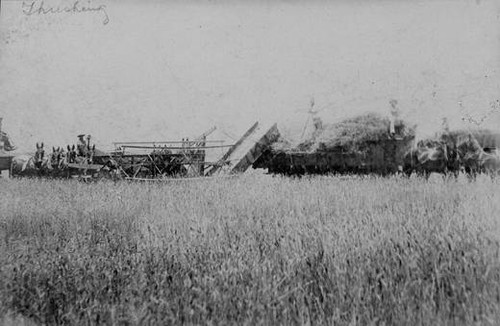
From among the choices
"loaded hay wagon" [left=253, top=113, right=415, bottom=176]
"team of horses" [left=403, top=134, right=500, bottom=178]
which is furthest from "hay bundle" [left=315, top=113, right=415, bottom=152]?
"team of horses" [left=403, top=134, right=500, bottom=178]

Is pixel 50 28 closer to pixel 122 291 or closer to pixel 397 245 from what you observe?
pixel 122 291

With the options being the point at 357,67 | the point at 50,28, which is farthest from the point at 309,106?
the point at 50,28

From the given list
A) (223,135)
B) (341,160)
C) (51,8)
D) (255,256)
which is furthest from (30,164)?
(341,160)

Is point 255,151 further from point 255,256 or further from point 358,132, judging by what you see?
point 255,256

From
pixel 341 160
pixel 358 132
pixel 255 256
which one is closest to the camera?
pixel 255 256

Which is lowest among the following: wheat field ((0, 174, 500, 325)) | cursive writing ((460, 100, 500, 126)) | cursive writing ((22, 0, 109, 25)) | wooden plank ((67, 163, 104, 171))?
wheat field ((0, 174, 500, 325))

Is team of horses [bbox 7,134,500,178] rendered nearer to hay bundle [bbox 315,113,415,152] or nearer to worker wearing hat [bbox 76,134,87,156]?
worker wearing hat [bbox 76,134,87,156]

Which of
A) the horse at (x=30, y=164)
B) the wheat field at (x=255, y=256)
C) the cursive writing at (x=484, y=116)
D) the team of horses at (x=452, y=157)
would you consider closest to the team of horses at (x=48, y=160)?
the horse at (x=30, y=164)
